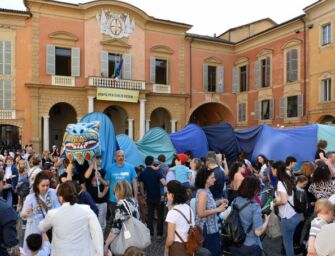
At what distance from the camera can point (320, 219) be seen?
388 cm

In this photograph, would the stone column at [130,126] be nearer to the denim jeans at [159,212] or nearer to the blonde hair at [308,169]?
the denim jeans at [159,212]

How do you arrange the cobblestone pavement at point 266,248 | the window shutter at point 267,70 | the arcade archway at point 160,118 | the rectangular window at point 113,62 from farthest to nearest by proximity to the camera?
the arcade archway at point 160,118 < the window shutter at point 267,70 < the rectangular window at point 113,62 < the cobblestone pavement at point 266,248

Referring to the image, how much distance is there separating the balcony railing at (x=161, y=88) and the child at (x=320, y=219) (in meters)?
21.9

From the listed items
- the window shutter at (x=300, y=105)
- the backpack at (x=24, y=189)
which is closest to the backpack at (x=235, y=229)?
the backpack at (x=24, y=189)

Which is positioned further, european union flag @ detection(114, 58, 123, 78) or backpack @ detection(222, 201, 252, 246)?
european union flag @ detection(114, 58, 123, 78)

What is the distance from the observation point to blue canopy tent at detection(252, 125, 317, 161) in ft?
37.2

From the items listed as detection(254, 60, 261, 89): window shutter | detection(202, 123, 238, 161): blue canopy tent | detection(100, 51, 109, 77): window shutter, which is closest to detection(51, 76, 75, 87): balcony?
detection(100, 51, 109, 77): window shutter

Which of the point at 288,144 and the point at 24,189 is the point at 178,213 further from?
the point at 288,144

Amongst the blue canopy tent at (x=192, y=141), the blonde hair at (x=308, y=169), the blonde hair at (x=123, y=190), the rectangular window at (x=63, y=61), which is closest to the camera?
the blonde hair at (x=123, y=190)

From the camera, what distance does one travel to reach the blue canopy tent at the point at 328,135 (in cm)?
1147

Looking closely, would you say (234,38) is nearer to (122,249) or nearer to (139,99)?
(139,99)

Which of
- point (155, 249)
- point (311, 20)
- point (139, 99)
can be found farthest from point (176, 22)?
point (155, 249)

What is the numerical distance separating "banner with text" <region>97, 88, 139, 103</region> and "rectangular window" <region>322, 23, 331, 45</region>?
1123 centimetres

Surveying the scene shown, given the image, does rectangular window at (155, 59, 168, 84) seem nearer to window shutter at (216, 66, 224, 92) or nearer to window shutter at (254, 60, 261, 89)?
window shutter at (216, 66, 224, 92)
